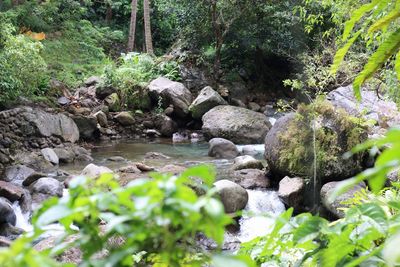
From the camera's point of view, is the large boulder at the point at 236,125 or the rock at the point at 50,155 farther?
the large boulder at the point at 236,125

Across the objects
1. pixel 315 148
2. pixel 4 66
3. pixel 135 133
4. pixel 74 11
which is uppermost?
pixel 74 11

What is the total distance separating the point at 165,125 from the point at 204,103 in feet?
4.51

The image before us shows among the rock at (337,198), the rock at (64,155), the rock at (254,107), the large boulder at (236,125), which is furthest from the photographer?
the rock at (254,107)

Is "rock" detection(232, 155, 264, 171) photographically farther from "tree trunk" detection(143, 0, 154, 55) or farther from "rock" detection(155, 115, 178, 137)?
"tree trunk" detection(143, 0, 154, 55)

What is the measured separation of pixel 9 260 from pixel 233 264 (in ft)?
0.85

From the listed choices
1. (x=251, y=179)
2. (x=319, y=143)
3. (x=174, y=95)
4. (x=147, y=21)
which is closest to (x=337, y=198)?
(x=319, y=143)

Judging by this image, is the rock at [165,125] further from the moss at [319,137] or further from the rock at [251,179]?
the moss at [319,137]

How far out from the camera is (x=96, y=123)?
12078mm

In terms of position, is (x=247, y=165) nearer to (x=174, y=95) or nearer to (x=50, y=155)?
(x=50, y=155)

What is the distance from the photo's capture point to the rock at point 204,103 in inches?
517

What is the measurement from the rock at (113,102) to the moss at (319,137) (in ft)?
23.6

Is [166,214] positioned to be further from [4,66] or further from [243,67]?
[243,67]

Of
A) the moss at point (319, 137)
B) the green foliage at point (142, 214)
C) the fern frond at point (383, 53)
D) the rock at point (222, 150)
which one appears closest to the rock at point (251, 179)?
the moss at point (319, 137)

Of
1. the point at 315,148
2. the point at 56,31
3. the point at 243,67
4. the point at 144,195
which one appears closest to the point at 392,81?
the point at 315,148
